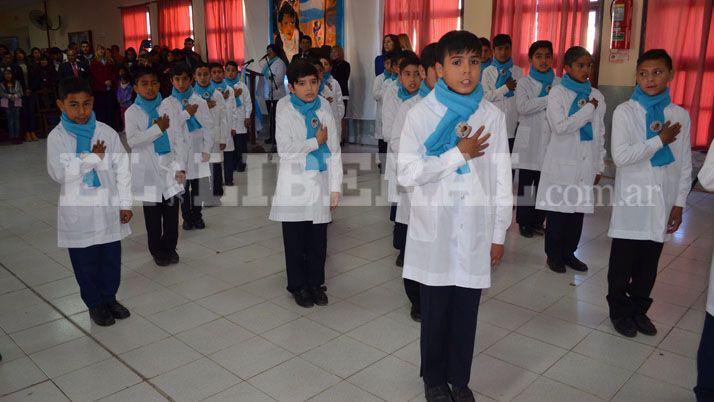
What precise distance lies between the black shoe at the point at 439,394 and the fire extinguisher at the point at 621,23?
5.93m

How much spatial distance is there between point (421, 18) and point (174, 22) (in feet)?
25.0

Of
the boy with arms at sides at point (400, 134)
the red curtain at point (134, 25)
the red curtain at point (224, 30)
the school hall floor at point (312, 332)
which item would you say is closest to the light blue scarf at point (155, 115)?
the school hall floor at point (312, 332)

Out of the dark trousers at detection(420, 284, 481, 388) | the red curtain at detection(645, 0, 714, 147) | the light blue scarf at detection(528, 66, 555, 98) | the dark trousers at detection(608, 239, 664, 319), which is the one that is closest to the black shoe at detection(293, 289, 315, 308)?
the dark trousers at detection(420, 284, 481, 388)

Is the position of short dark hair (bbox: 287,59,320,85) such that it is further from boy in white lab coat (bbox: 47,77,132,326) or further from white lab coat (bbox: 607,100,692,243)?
white lab coat (bbox: 607,100,692,243)

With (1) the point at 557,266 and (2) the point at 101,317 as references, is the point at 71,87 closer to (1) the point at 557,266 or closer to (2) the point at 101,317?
(2) the point at 101,317

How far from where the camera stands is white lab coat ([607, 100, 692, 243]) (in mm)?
2922

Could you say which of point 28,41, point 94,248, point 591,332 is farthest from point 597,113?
point 28,41

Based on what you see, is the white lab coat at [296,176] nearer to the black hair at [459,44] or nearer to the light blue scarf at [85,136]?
the light blue scarf at [85,136]

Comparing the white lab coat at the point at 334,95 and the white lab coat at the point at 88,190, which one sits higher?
the white lab coat at the point at 334,95

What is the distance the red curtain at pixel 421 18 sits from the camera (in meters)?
8.67

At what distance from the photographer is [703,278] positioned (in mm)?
3990

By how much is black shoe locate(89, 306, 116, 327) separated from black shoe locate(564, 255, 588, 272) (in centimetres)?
310

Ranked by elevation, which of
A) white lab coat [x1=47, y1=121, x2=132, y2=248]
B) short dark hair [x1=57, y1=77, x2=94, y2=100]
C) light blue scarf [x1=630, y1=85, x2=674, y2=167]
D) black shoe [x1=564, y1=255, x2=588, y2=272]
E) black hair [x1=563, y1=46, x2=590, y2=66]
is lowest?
black shoe [x1=564, y1=255, x2=588, y2=272]

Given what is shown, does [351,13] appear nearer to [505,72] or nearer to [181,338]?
[505,72]
